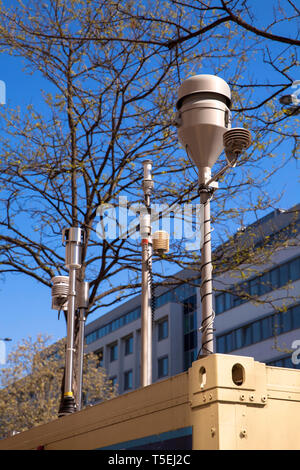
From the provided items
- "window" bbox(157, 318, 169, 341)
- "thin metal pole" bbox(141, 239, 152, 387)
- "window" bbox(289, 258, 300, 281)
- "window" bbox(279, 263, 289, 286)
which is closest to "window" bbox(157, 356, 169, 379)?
"window" bbox(157, 318, 169, 341)

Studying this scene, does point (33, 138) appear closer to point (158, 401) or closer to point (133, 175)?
point (133, 175)

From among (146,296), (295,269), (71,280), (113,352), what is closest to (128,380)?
(113,352)

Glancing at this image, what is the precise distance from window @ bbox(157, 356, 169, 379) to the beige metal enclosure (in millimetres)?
52284

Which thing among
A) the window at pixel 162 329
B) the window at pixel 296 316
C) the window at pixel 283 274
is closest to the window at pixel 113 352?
the window at pixel 162 329

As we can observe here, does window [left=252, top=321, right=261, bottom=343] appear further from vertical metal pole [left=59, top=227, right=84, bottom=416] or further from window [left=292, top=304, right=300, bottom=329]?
vertical metal pole [left=59, top=227, right=84, bottom=416]

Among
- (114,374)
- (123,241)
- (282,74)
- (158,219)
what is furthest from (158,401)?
(114,374)

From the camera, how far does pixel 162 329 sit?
5847 centimetres

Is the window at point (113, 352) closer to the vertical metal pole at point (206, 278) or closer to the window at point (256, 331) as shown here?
the window at point (256, 331)

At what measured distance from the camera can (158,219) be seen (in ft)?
44.4

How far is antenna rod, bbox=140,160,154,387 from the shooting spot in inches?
287

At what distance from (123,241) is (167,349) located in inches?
1680

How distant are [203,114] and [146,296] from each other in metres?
3.06

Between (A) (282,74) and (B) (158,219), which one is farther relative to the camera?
(B) (158,219)
